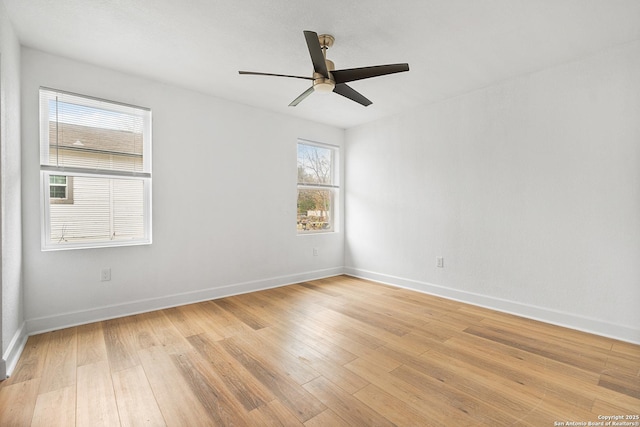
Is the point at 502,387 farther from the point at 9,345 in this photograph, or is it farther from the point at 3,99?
the point at 3,99

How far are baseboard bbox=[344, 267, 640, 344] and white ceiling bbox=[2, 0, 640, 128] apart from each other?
7.91ft

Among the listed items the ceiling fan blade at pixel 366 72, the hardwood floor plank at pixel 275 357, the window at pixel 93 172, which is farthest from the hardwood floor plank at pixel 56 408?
the ceiling fan blade at pixel 366 72

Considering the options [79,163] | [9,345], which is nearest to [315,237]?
[79,163]

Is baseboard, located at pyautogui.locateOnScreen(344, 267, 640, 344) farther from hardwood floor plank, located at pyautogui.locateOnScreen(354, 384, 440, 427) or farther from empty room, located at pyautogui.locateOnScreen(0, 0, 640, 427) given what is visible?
hardwood floor plank, located at pyautogui.locateOnScreen(354, 384, 440, 427)

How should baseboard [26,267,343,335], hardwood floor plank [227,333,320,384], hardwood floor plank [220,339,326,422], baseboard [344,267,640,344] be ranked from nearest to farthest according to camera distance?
hardwood floor plank [220,339,326,422] < hardwood floor plank [227,333,320,384] < baseboard [344,267,640,344] < baseboard [26,267,343,335]

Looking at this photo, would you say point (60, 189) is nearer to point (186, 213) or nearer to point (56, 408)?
point (186, 213)

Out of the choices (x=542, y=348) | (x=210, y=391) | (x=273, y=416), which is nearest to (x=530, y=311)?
(x=542, y=348)

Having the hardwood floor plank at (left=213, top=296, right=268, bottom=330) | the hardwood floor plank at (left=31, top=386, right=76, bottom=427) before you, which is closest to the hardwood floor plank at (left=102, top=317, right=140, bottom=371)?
the hardwood floor plank at (left=31, top=386, right=76, bottom=427)

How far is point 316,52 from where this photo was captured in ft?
6.29

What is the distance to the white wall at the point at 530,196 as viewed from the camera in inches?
99.7

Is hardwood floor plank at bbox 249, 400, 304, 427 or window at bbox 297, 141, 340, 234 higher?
window at bbox 297, 141, 340, 234

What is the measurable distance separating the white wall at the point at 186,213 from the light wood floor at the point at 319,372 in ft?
1.13

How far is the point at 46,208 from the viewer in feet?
8.69

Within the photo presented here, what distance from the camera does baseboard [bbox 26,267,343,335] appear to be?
8.63ft
